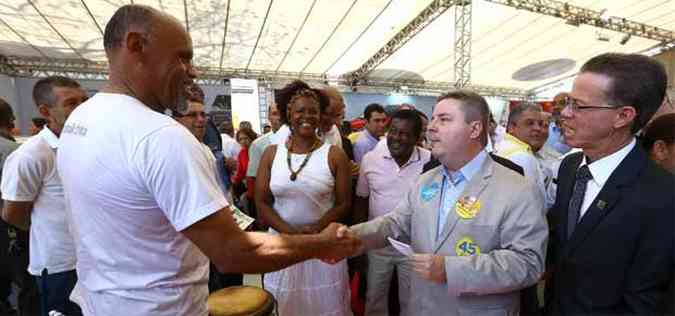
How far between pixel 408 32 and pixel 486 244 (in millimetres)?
9655

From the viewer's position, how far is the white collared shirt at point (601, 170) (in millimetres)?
1312

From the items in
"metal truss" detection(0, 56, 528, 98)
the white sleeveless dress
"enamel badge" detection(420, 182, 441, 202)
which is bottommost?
the white sleeveless dress

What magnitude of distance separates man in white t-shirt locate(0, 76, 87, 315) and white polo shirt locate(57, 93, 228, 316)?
1197 millimetres

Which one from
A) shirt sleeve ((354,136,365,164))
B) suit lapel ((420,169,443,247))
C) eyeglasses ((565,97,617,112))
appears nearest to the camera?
eyeglasses ((565,97,617,112))

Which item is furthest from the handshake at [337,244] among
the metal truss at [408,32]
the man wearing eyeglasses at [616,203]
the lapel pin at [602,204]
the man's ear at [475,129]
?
the metal truss at [408,32]

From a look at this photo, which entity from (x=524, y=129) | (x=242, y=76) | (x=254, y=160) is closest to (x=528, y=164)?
(x=524, y=129)

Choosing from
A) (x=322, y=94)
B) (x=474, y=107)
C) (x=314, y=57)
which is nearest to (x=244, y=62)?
(x=314, y=57)

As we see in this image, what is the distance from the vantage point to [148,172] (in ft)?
3.23

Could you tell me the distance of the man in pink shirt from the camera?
2605 millimetres

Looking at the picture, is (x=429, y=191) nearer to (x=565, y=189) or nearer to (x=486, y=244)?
(x=486, y=244)

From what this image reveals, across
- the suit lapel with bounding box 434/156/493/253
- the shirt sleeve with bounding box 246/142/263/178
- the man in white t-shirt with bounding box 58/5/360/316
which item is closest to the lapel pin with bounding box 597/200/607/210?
the suit lapel with bounding box 434/156/493/253

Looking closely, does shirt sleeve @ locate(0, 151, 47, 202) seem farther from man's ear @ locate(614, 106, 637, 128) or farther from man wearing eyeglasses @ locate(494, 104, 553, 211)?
man wearing eyeglasses @ locate(494, 104, 553, 211)

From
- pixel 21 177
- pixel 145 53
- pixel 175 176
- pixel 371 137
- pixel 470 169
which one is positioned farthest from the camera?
pixel 371 137

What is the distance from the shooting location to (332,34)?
949 cm
